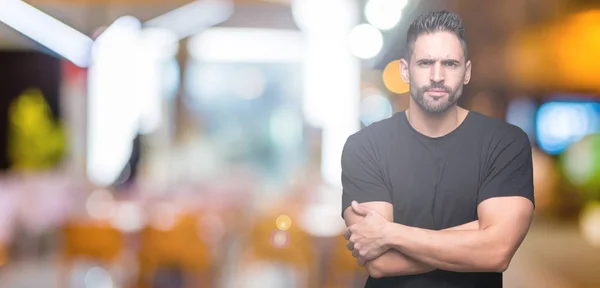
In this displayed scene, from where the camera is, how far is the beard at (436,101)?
7.00 feet

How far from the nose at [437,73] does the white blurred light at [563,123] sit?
8670 mm

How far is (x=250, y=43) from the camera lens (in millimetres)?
8398

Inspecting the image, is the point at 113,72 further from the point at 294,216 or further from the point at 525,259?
the point at 525,259

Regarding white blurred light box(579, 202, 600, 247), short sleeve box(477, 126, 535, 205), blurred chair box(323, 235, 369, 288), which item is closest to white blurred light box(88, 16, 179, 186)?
blurred chair box(323, 235, 369, 288)

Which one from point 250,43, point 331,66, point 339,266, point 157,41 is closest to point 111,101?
point 157,41

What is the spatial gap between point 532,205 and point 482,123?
9.9 inches

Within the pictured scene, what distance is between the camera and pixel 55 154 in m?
10.6

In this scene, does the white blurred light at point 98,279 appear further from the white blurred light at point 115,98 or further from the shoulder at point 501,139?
the shoulder at point 501,139

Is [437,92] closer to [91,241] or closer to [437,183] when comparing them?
[437,183]

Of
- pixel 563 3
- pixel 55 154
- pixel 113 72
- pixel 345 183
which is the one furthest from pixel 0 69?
pixel 345 183

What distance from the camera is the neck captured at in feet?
7.14

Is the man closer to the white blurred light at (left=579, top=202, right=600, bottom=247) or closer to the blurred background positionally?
the blurred background

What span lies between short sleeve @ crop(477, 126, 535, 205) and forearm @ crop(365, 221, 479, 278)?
0.10 metres

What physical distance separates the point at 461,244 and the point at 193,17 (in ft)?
22.3
